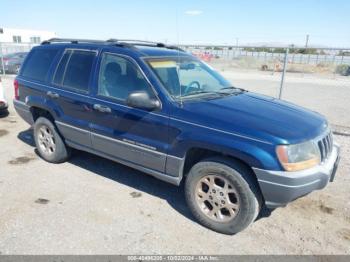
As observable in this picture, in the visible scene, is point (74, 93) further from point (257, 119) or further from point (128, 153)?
point (257, 119)

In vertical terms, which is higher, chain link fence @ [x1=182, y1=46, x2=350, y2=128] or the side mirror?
the side mirror

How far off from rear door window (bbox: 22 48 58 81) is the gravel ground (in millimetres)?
1464

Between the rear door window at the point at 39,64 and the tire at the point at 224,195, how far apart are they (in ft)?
9.69

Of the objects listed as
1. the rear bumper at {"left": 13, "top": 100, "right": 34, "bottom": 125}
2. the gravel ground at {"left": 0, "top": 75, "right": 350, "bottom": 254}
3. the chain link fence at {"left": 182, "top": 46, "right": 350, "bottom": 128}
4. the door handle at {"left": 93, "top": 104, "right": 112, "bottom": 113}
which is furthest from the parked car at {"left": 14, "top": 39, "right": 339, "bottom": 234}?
the chain link fence at {"left": 182, "top": 46, "right": 350, "bottom": 128}

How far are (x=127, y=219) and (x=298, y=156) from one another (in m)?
1.97

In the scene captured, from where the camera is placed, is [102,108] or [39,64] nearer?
[102,108]

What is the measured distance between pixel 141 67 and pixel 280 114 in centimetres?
169

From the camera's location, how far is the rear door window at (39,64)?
4.93 meters

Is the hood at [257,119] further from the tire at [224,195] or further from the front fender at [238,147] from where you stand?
the tire at [224,195]

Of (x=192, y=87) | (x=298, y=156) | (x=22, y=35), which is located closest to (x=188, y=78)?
(x=192, y=87)

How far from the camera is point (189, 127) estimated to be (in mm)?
3369

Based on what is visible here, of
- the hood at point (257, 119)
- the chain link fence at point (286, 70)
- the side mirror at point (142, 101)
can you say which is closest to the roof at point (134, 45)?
the side mirror at point (142, 101)

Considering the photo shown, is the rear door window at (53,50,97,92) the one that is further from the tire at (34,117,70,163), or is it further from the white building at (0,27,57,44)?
the white building at (0,27,57,44)

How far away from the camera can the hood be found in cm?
307
